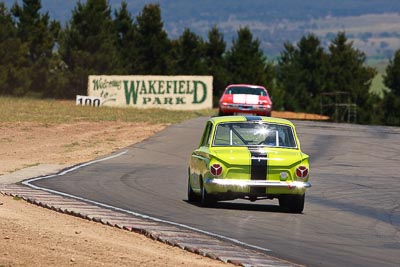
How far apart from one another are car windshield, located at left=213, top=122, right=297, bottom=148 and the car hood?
0.44 m

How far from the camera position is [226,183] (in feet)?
56.5

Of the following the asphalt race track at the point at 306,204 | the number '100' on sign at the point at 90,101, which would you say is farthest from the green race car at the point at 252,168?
the number '100' on sign at the point at 90,101

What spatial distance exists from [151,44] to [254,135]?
2378 inches

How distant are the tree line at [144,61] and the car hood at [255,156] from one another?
182ft

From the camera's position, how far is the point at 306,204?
19.6 m

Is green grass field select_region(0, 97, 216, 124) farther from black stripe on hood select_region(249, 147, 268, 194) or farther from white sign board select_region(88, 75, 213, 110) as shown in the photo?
black stripe on hood select_region(249, 147, 268, 194)

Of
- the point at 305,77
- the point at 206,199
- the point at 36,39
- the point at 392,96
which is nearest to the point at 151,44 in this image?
the point at 36,39

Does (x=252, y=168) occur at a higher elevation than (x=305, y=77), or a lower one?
Answer: higher

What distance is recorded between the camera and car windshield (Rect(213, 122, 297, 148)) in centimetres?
1830

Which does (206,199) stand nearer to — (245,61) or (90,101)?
(90,101)

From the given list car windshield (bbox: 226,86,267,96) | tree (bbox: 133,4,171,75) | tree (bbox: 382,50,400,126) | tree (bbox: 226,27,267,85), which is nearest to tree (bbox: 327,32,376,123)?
tree (bbox: 382,50,400,126)

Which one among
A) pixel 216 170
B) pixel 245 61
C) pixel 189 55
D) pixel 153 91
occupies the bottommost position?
pixel 153 91

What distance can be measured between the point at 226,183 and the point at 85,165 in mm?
9752

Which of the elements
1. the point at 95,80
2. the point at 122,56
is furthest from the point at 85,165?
the point at 122,56
